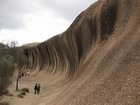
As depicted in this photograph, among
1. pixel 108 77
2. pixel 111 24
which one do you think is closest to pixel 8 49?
pixel 111 24

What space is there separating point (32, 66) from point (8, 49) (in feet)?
A: 47.1

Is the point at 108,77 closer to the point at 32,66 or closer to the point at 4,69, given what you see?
the point at 4,69

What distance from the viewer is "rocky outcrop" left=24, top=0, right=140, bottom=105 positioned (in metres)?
22.8

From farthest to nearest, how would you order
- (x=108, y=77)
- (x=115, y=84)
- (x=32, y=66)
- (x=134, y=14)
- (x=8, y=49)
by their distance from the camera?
(x=32, y=66) → (x=8, y=49) → (x=134, y=14) → (x=108, y=77) → (x=115, y=84)

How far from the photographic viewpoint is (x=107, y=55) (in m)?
29.3

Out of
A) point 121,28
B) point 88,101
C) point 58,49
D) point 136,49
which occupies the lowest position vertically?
point 88,101

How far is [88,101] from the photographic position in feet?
80.0

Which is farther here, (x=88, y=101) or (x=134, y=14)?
(x=134, y=14)

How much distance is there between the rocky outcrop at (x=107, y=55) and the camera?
2282cm

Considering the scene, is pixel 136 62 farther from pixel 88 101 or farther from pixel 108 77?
pixel 88 101

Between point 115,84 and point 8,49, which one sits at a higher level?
point 8,49

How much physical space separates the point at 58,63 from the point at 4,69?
68.5ft

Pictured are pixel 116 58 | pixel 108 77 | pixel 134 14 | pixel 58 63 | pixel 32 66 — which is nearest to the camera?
pixel 108 77

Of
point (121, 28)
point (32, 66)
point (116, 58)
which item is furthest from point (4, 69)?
point (32, 66)
